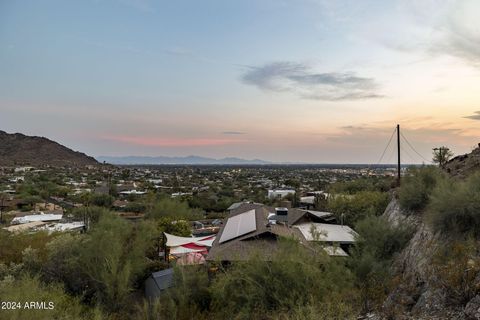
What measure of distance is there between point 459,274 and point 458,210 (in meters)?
4.62

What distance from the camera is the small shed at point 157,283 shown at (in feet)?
55.0

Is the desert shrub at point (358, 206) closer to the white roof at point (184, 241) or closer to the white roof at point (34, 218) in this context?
the white roof at point (184, 241)

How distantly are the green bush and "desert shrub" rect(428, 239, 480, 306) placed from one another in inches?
52.9

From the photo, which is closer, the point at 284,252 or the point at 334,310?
the point at 334,310

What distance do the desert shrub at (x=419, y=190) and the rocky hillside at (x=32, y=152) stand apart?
145674 mm

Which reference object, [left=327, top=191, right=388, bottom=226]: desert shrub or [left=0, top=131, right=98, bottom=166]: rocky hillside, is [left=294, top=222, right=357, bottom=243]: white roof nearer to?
[left=327, top=191, right=388, bottom=226]: desert shrub

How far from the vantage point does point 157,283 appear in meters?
17.6

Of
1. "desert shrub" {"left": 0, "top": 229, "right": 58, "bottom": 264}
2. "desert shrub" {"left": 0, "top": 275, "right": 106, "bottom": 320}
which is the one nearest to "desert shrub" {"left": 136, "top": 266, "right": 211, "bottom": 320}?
"desert shrub" {"left": 0, "top": 275, "right": 106, "bottom": 320}

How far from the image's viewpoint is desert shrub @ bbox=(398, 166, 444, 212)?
801 inches

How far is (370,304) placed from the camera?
11156 mm

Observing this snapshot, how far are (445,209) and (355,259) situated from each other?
13.9ft

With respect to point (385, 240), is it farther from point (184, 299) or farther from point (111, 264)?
point (111, 264)

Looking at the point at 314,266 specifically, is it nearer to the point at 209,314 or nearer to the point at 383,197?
the point at 209,314

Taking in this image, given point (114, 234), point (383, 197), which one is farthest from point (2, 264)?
point (383, 197)
